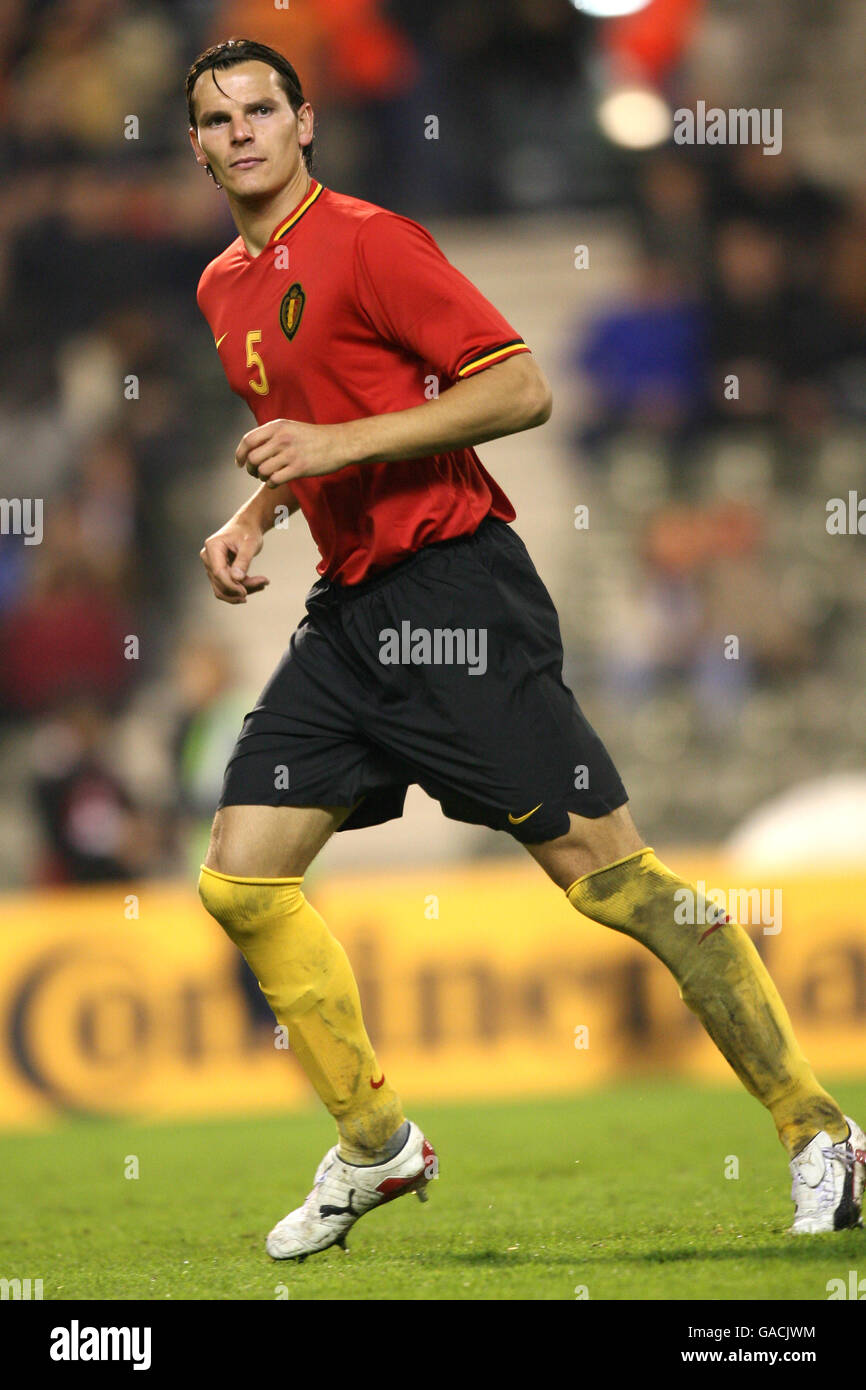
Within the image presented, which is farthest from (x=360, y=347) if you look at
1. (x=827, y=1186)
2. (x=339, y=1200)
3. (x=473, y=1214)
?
(x=473, y=1214)

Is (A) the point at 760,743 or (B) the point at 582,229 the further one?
(B) the point at 582,229

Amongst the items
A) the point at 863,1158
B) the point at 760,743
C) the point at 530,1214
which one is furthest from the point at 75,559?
the point at 863,1158

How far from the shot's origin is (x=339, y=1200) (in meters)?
3.85

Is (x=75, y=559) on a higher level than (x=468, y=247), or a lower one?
lower

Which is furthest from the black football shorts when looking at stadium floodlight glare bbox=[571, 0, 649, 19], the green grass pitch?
stadium floodlight glare bbox=[571, 0, 649, 19]

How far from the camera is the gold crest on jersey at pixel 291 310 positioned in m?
3.63

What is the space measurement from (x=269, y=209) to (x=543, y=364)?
722cm

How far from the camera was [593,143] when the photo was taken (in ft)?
37.4

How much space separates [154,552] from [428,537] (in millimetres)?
7160

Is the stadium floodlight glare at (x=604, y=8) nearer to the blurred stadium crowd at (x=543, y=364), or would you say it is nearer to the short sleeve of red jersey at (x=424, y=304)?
the blurred stadium crowd at (x=543, y=364)

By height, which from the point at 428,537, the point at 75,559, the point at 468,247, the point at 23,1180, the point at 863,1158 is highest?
the point at 468,247

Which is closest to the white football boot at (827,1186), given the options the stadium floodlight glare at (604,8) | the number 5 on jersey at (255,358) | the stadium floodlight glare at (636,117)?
the number 5 on jersey at (255,358)

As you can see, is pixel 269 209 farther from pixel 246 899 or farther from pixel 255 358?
pixel 246 899

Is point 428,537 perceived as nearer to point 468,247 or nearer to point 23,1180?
point 23,1180
